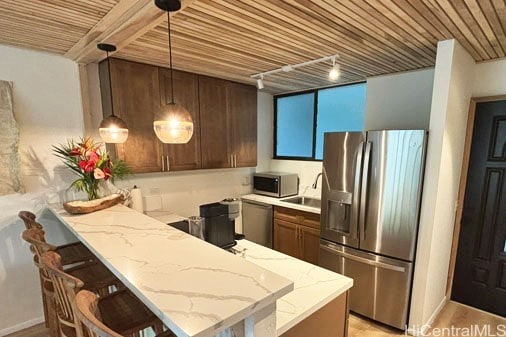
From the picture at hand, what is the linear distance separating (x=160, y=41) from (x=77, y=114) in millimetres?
1153

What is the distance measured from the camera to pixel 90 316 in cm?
77

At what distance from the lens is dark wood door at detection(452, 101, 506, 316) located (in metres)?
2.47

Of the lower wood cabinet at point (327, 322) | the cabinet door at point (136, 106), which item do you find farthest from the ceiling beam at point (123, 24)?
the lower wood cabinet at point (327, 322)

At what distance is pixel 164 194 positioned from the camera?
123 inches

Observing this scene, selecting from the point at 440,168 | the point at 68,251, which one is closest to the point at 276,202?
the point at 440,168

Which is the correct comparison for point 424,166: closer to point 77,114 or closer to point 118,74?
point 118,74

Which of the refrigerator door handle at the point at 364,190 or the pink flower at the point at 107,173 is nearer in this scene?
the pink flower at the point at 107,173

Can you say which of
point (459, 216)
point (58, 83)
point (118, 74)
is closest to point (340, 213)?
point (459, 216)

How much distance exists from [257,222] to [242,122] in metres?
1.36

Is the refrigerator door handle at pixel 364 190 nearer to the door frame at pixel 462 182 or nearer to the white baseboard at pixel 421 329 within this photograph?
the white baseboard at pixel 421 329

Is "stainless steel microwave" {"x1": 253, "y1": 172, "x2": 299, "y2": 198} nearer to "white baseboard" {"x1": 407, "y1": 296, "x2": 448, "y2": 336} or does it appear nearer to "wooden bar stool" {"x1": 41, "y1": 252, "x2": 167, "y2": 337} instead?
"white baseboard" {"x1": 407, "y1": 296, "x2": 448, "y2": 336}

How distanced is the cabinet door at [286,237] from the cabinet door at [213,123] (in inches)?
40.9

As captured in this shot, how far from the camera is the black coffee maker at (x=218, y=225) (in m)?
1.72

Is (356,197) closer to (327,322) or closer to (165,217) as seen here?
(327,322)
